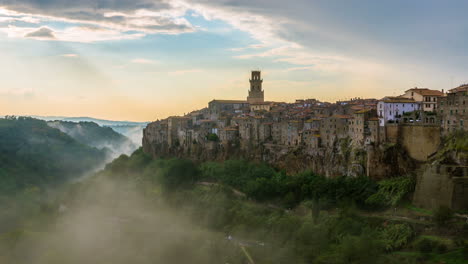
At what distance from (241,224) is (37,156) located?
1813 inches

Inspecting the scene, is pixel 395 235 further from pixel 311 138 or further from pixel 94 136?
pixel 94 136

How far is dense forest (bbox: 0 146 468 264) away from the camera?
2478 cm

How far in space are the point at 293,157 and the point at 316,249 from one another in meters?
11.7

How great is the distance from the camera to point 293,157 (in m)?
37.6

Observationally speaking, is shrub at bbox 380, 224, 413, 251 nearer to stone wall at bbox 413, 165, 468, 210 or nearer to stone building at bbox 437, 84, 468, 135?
stone wall at bbox 413, 165, 468, 210

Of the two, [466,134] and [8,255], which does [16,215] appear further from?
[466,134]

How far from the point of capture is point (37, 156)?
226ft

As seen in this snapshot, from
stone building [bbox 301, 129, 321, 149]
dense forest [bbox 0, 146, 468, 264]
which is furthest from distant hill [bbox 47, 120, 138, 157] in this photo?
stone building [bbox 301, 129, 321, 149]

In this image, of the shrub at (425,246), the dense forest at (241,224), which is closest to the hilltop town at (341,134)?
the dense forest at (241,224)

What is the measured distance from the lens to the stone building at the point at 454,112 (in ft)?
88.2

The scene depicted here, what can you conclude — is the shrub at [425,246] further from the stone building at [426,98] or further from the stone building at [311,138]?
the stone building at [311,138]

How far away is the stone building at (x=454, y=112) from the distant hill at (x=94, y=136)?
84.5 meters

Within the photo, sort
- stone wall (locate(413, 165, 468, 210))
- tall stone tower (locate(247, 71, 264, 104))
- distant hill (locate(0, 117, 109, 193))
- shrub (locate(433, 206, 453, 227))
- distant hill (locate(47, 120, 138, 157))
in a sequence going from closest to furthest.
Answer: shrub (locate(433, 206, 453, 227)) → stone wall (locate(413, 165, 468, 210)) → distant hill (locate(0, 117, 109, 193)) → tall stone tower (locate(247, 71, 264, 104)) → distant hill (locate(47, 120, 138, 157))

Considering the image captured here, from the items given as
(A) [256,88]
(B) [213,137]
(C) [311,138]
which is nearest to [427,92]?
(C) [311,138]
